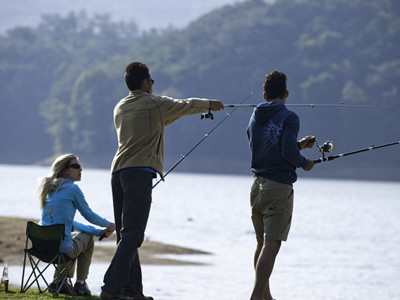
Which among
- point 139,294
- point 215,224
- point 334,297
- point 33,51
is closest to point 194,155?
point 33,51

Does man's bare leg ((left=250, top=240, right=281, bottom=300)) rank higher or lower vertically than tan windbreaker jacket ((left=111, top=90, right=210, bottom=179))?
lower

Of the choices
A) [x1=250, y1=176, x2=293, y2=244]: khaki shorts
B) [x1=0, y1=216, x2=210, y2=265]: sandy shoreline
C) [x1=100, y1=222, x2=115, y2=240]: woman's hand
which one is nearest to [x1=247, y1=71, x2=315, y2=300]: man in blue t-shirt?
[x1=250, y1=176, x2=293, y2=244]: khaki shorts

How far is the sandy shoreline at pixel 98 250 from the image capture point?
46.8 ft

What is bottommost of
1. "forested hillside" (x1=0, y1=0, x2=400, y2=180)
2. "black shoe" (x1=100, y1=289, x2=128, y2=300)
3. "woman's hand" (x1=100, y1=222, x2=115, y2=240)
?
"black shoe" (x1=100, y1=289, x2=128, y2=300)

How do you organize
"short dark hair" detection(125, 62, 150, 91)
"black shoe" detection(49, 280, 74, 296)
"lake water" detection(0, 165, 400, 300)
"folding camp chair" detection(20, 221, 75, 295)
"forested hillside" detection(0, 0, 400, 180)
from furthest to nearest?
1. "forested hillside" detection(0, 0, 400, 180)
2. "lake water" detection(0, 165, 400, 300)
3. "black shoe" detection(49, 280, 74, 296)
4. "folding camp chair" detection(20, 221, 75, 295)
5. "short dark hair" detection(125, 62, 150, 91)

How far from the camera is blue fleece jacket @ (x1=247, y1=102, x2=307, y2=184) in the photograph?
5.43 metres

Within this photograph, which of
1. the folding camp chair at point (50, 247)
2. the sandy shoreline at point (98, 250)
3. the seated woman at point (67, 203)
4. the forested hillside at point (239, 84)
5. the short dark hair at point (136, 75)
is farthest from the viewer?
the forested hillside at point (239, 84)

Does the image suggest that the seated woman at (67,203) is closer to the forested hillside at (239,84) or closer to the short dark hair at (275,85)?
the short dark hair at (275,85)

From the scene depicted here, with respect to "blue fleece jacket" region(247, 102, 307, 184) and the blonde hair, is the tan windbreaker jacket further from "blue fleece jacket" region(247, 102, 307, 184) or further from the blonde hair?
the blonde hair

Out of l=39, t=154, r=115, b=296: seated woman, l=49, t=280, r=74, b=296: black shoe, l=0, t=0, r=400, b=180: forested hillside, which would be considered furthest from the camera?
l=0, t=0, r=400, b=180: forested hillside

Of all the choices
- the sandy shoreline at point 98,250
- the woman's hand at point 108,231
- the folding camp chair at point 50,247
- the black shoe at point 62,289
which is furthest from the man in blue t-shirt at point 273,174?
the sandy shoreline at point 98,250

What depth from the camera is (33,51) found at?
359ft

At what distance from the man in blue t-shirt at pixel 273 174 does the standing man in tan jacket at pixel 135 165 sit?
17.5 inches

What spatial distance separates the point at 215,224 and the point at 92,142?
55.4m
